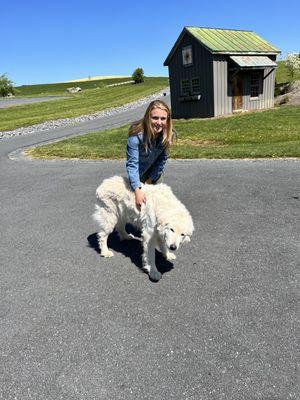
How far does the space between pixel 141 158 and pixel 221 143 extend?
424 inches

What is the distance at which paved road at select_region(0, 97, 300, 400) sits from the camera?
10.8 feet

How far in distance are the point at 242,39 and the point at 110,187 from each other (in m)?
28.0

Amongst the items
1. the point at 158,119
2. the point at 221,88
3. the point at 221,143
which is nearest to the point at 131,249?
the point at 158,119

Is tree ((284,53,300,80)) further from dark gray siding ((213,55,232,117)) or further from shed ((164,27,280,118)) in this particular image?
dark gray siding ((213,55,232,117))

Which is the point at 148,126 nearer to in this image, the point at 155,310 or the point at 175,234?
the point at 175,234

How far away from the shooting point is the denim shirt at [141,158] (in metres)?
5.35

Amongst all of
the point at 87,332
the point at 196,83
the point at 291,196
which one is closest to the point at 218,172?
the point at 291,196

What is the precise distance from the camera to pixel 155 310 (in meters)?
4.34

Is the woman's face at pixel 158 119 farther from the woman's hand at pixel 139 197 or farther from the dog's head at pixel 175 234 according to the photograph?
the dog's head at pixel 175 234

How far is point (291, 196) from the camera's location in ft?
26.3

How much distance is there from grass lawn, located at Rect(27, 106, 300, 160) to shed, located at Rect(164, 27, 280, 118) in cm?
543

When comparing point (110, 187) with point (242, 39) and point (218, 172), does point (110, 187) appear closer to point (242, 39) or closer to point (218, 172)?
point (218, 172)

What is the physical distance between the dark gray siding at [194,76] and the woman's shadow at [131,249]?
854 inches

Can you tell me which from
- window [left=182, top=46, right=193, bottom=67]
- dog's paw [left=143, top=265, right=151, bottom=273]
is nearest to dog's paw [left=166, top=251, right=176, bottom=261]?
dog's paw [left=143, top=265, right=151, bottom=273]
